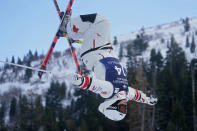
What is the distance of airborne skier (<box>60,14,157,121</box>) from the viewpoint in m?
5.57

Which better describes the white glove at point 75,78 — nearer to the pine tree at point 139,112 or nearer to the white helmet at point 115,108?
the white helmet at point 115,108

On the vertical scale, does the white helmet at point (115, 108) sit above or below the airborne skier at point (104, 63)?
below

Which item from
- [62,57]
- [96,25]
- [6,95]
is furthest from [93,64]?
[62,57]

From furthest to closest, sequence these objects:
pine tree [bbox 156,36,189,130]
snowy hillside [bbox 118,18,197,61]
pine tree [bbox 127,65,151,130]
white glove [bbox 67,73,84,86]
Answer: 1. snowy hillside [bbox 118,18,197,61]
2. pine tree [bbox 156,36,189,130]
3. pine tree [bbox 127,65,151,130]
4. white glove [bbox 67,73,84,86]

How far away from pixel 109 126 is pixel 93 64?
2074cm

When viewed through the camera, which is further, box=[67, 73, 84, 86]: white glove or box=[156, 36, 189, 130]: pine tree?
box=[156, 36, 189, 130]: pine tree

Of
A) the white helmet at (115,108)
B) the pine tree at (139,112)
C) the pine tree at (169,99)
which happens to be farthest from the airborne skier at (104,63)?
the pine tree at (169,99)

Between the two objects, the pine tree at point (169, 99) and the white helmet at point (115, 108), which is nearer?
the white helmet at point (115, 108)

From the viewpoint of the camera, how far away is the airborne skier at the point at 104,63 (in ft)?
18.3

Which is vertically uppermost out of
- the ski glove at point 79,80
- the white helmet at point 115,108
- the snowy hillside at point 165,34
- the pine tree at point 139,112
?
the snowy hillside at point 165,34

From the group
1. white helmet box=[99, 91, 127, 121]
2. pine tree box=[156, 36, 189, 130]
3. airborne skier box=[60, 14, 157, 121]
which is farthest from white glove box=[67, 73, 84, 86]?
pine tree box=[156, 36, 189, 130]

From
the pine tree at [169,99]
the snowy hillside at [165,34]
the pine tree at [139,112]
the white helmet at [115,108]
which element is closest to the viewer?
the white helmet at [115,108]

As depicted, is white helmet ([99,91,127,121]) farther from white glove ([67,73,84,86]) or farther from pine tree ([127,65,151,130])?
pine tree ([127,65,151,130])

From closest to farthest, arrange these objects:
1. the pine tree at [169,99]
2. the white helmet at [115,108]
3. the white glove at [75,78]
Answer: the white glove at [75,78] → the white helmet at [115,108] → the pine tree at [169,99]
